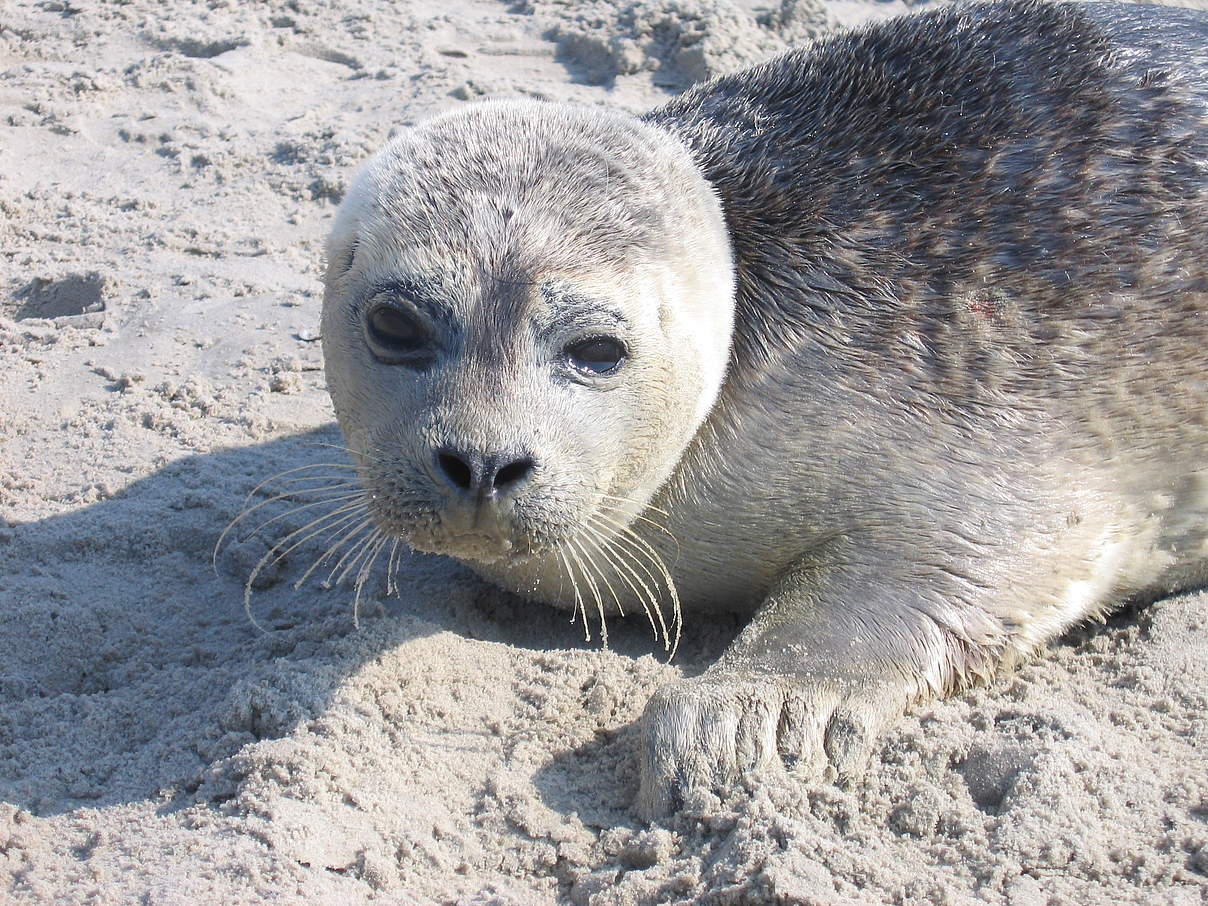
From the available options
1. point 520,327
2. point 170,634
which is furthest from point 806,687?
point 170,634

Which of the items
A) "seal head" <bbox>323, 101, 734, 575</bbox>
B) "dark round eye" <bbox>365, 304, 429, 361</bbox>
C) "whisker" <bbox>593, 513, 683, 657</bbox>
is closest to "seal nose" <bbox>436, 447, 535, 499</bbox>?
"seal head" <bbox>323, 101, 734, 575</bbox>

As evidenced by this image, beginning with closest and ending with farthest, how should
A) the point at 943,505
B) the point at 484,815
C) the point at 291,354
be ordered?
the point at 484,815, the point at 943,505, the point at 291,354

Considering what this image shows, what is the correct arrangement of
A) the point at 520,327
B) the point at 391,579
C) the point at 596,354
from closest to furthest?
the point at 520,327
the point at 596,354
the point at 391,579

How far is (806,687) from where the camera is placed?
3.24 meters

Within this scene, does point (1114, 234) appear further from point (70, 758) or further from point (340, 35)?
point (340, 35)

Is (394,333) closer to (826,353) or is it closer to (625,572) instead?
(625,572)

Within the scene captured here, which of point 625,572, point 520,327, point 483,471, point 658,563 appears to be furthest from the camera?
point 625,572

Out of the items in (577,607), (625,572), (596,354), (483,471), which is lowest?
(577,607)

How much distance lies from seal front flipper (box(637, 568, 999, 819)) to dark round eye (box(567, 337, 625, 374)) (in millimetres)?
775

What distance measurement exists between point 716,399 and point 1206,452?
55.9 inches

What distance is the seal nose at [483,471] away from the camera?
2934 mm

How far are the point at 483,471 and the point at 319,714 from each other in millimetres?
815

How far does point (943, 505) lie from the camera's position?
359cm

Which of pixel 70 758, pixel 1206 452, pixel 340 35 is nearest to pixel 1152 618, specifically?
pixel 1206 452
